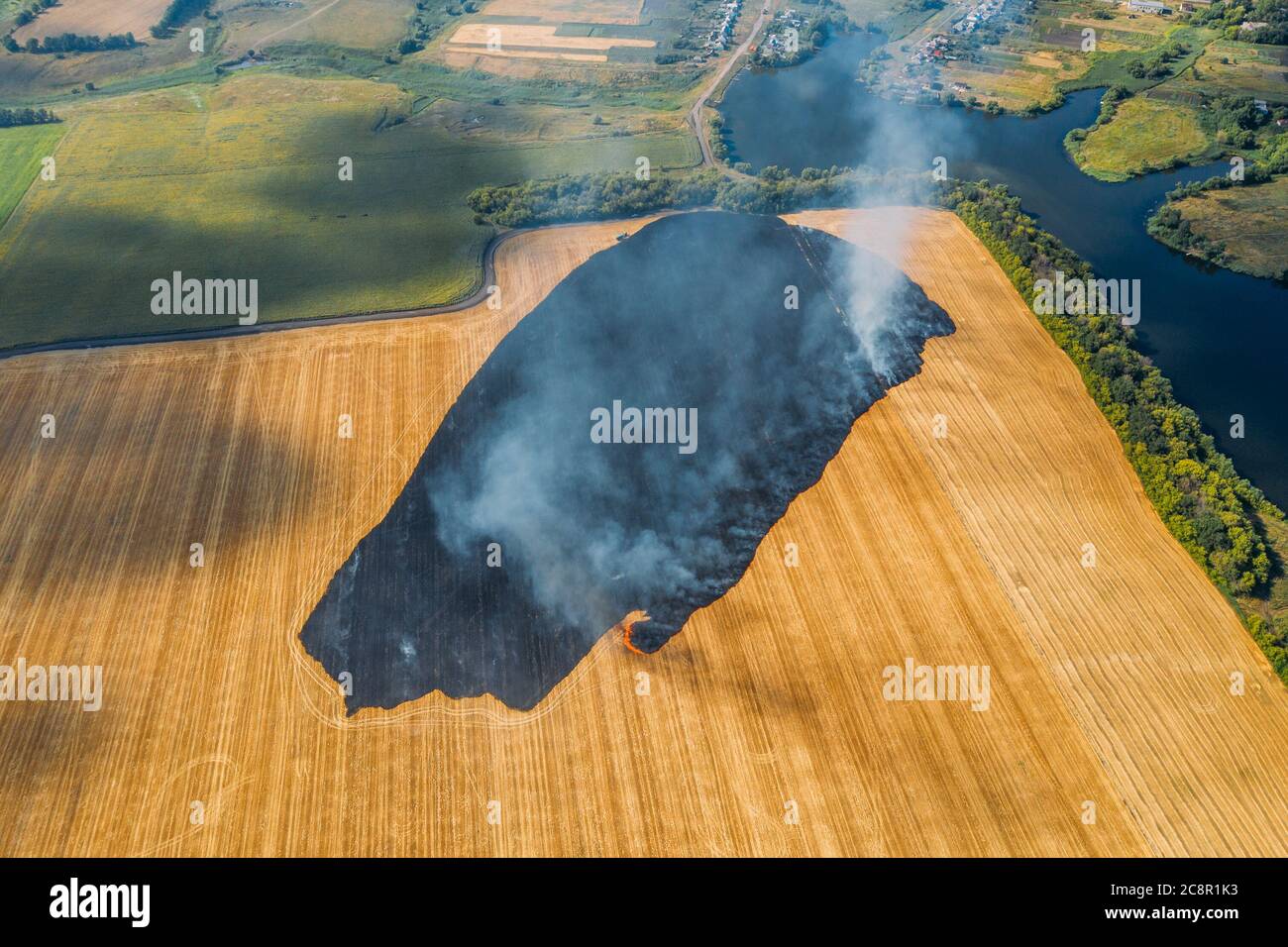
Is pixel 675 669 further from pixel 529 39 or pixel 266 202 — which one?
pixel 529 39

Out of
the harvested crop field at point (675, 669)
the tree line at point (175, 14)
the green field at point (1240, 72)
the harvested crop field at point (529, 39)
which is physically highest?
the tree line at point (175, 14)

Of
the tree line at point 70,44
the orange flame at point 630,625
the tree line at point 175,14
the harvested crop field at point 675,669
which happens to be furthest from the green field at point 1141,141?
the tree line at point 70,44

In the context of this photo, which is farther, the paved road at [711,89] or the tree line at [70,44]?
the tree line at [70,44]

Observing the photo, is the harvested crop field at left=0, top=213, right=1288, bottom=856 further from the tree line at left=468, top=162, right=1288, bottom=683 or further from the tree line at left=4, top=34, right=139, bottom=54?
the tree line at left=4, top=34, right=139, bottom=54

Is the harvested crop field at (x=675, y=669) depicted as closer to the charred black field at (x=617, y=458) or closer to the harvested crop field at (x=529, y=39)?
the charred black field at (x=617, y=458)

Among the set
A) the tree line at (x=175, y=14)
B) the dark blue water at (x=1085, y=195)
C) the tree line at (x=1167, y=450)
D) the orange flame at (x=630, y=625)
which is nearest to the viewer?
the orange flame at (x=630, y=625)

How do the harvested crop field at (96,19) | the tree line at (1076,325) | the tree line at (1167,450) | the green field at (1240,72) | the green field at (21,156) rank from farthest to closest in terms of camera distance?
the harvested crop field at (96,19) < the green field at (1240,72) < the green field at (21,156) < the tree line at (1076,325) < the tree line at (1167,450)
